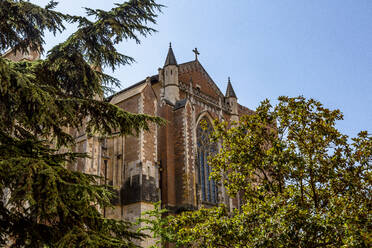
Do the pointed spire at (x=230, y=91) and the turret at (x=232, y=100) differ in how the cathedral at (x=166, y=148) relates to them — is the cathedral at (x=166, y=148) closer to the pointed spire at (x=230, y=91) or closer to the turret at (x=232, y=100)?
the turret at (x=232, y=100)

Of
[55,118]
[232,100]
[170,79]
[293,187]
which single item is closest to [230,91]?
[232,100]

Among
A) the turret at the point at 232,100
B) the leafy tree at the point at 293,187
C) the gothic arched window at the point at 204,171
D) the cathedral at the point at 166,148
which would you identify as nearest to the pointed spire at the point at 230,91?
the turret at the point at 232,100

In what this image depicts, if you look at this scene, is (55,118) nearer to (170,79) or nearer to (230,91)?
(170,79)

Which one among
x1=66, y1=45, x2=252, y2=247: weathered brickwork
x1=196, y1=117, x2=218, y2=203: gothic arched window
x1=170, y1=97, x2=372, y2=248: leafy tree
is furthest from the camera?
x1=196, y1=117, x2=218, y2=203: gothic arched window

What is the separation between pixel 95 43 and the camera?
8391mm

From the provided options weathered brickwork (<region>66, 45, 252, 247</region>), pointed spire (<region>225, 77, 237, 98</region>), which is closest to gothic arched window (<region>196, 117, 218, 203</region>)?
weathered brickwork (<region>66, 45, 252, 247</region>)

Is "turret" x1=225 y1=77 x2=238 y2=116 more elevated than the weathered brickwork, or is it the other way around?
"turret" x1=225 y1=77 x2=238 y2=116

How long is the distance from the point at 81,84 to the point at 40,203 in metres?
4.78

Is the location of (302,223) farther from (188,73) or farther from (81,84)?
(188,73)

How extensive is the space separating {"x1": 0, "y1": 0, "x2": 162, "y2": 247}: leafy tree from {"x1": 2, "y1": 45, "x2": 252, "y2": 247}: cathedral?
8500 mm

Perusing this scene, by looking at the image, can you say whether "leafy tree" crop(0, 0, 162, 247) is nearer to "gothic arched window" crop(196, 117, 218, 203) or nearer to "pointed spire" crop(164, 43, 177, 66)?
"gothic arched window" crop(196, 117, 218, 203)

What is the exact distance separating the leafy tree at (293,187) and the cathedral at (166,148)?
Answer: 25.0ft

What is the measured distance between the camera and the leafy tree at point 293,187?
7410 mm

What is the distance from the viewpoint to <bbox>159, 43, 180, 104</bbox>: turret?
25.7 meters
